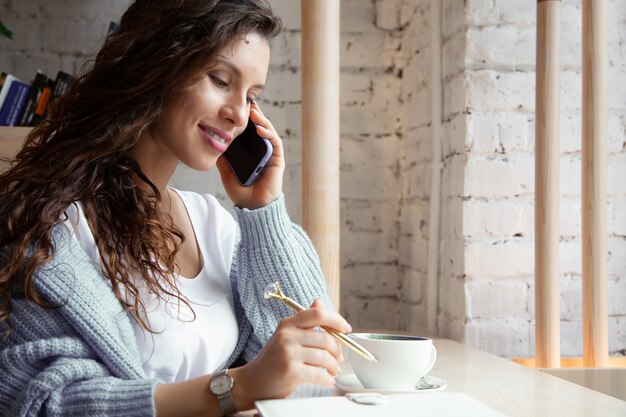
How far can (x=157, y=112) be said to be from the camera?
0.95 m

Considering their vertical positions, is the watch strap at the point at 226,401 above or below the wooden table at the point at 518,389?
above

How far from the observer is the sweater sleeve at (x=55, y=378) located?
0.73 metres

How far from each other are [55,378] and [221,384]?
164 mm

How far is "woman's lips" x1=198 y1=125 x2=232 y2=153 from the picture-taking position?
3.21 feet

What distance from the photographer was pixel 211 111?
0.96 m

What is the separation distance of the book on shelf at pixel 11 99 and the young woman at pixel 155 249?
2.47 ft

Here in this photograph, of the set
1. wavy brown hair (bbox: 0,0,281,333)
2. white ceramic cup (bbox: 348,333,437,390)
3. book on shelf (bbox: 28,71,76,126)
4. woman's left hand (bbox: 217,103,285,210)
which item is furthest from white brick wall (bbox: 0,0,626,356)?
white ceramic cup (bbox: 348,333,437,390)

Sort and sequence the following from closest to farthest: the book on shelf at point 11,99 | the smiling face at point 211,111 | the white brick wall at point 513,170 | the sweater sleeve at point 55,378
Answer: the sweater sleeve at point 55,378 < the smiling face at point 211,111 < the white brick wall at point 513,170 < the book on shelf at point 11,99

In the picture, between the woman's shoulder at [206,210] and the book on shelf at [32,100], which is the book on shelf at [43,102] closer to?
the book on shelf at [32,100]

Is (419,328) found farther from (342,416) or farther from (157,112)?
(342,416)

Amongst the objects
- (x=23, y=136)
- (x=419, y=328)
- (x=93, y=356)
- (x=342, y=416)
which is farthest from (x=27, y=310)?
(x=419, y=328)

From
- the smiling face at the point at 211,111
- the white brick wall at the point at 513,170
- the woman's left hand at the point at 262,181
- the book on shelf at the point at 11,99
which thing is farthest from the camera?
the book on shelf at the point at 11,99

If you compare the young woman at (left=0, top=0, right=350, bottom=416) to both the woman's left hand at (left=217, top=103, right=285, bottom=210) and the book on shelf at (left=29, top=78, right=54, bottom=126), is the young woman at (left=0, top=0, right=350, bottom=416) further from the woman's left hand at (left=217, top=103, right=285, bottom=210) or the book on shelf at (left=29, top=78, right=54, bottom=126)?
the book on shelf at (left=29, top=78, right=54, bottom=126)

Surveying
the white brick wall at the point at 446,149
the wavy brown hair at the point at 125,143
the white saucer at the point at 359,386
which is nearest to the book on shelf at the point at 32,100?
the white brick wall at the point at 446,149
